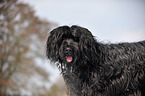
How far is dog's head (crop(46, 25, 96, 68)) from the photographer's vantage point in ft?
11.0

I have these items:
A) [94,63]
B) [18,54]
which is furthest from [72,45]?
[18,54]

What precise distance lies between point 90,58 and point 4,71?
15.7m

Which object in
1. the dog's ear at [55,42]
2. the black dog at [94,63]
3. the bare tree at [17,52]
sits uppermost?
the bare tree at [17,52]

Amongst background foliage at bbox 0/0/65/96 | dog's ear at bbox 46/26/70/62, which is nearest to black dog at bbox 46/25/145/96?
dog's ear at bbox 46/26/70/62

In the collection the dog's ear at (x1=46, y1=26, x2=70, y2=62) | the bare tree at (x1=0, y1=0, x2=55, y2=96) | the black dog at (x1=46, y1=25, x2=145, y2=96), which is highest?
the bare tree at (x1=0, y1=0, x2=55, y2=96)

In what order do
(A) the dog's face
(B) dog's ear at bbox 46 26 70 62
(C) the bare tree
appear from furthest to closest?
1. (C) the bare tree
2. (B) dog's ear at bbox 46 26 70 62
3. (A) the dog's face

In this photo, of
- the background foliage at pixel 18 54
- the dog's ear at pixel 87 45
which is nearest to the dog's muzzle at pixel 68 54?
the dog's ear at pixel 87 45

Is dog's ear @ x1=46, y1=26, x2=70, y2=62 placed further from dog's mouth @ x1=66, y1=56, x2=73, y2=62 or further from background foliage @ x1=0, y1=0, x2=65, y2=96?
background foliage @ x1=0, y1=0, x2=65, y2=96

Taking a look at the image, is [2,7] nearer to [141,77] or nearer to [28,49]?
[28,49]

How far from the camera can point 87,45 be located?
347 centimetres

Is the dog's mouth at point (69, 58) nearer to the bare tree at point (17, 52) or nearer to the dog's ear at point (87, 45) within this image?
the dog's ear at point (87, 45)

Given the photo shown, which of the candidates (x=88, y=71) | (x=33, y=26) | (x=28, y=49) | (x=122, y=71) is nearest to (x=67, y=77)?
(x=88, y=71)

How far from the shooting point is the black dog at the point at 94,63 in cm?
339

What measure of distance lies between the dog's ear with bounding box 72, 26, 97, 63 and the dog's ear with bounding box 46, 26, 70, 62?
283mm
